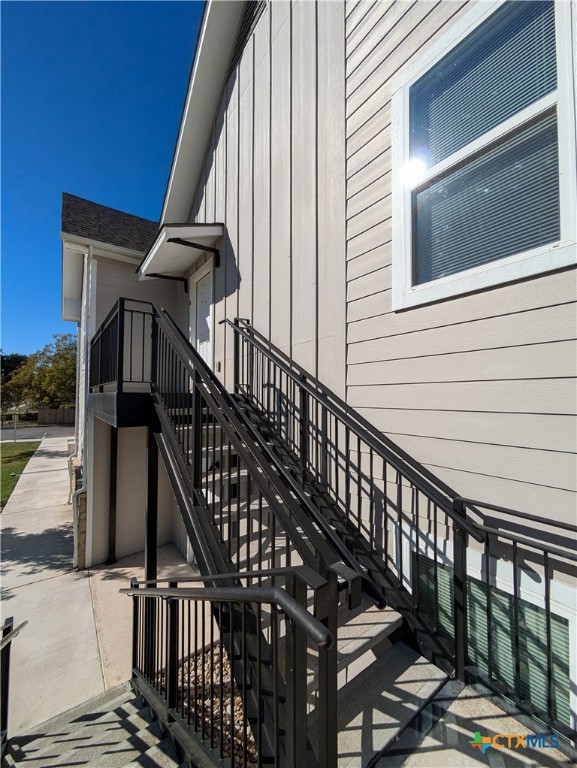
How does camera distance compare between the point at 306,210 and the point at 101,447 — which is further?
the point at 101,447

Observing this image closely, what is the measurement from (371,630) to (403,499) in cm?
83

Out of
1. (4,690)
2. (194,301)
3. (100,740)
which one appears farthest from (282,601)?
(194,301)

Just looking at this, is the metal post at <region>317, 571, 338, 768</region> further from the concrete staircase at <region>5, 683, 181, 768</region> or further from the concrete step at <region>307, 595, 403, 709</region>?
the concrete staircase at <region>5, 683, 181, 768</region>

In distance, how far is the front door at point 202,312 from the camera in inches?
226

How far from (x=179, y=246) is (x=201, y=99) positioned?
256 centimetres

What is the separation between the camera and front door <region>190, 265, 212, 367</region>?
574cm

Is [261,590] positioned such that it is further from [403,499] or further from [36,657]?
[36,657]

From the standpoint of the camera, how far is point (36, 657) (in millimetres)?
3465

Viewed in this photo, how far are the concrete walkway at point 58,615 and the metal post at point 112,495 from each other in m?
0.26

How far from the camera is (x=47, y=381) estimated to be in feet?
68.2

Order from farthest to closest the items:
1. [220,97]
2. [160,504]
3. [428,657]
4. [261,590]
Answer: [160,504], [220,97], [428,657], [261,590]

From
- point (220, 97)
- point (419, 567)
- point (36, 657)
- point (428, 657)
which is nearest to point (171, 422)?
point (419, 567)

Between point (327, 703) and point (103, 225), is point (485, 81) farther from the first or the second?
point (103, 225)

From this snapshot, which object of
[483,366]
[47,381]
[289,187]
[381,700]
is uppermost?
[289,187]
